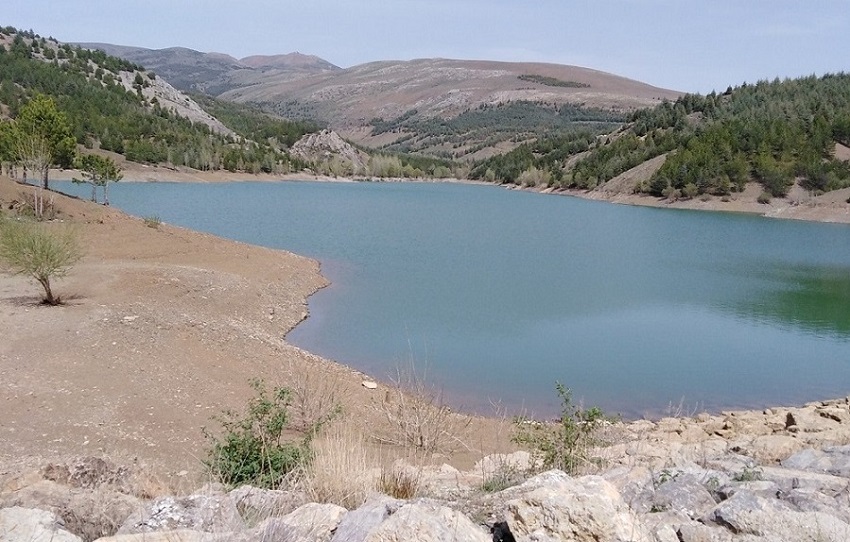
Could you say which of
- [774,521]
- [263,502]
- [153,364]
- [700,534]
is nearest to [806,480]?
[774,521]

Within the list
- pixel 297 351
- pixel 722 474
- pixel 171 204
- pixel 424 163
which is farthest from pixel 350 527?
pixel 424 163

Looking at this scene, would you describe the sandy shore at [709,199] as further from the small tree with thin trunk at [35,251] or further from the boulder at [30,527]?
the boulder at [30,527]

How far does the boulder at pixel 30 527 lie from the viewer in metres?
2.68

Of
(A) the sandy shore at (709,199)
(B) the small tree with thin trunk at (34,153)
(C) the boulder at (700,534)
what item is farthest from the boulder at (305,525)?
(A) the sandy shore at (709,199)

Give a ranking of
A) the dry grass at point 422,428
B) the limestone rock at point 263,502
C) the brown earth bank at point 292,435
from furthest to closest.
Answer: the dry grass at point 422,428 < the limestone rock at point 263,502 < the brown earth bank at point 292,435

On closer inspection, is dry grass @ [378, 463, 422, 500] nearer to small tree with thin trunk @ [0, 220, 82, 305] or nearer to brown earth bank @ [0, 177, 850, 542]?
brown earth bank @ [0, 177, 850, 542]

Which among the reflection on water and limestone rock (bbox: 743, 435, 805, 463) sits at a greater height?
limestone rock (bbox: 743, 435, 805, 463)

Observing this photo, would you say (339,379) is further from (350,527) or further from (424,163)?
(424,163)

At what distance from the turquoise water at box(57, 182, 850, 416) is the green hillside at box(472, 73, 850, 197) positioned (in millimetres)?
21565

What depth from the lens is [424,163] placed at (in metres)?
130

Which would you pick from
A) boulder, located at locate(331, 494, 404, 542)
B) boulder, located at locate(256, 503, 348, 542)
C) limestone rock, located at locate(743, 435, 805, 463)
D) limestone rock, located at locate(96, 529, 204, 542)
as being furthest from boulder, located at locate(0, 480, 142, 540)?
limestone rock, located at locate(743, 435, 805, 463)

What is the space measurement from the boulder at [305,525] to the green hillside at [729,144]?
64553 mm

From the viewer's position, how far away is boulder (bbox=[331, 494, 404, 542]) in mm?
2768

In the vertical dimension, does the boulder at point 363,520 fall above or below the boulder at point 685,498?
above
